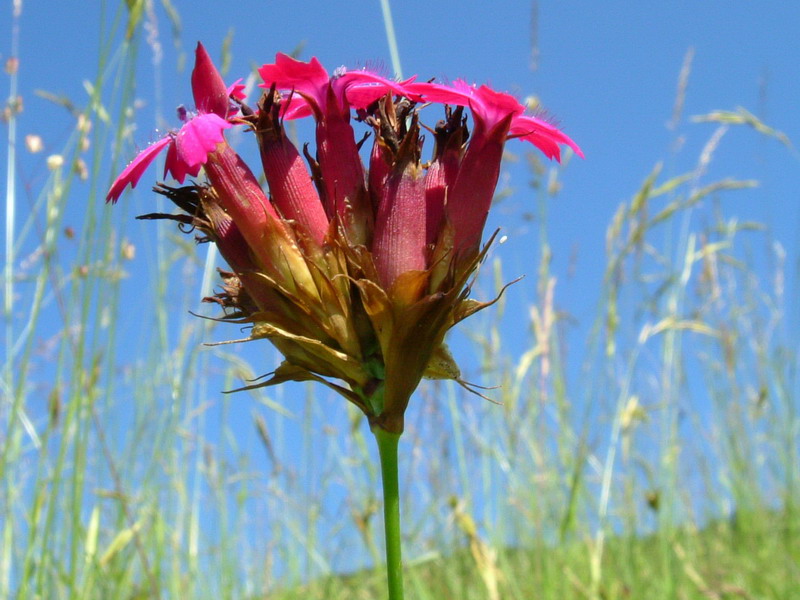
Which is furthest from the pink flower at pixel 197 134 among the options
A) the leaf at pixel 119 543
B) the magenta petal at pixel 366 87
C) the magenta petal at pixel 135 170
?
the leaf at pixel 119 543

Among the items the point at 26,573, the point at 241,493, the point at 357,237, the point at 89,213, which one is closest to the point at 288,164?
the point at 357,237

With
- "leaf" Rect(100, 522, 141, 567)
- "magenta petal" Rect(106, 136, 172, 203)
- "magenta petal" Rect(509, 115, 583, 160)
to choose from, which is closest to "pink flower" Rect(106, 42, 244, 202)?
"magenta petal" Rect(106, 136, 172, 203)

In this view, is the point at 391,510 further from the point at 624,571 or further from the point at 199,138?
the point at 624,571

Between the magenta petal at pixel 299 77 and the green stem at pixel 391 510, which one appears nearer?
the green stem at pixel 391 510

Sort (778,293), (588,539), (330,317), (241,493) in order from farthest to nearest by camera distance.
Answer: (778,293) → (241,493) → (588,539) → (330,317)

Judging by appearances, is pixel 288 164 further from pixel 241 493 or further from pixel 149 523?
pixel 241 493

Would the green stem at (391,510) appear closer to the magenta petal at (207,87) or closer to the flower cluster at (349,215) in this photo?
the flower cluster at (349,215)
